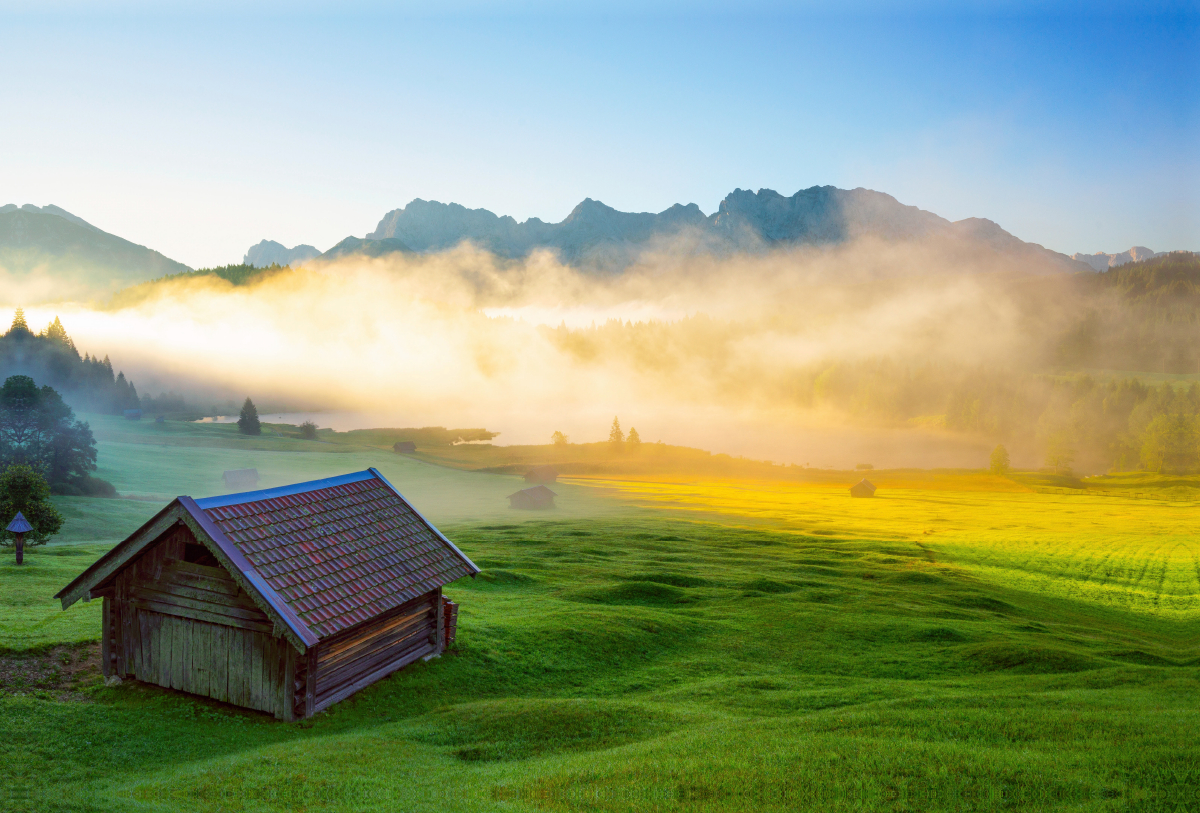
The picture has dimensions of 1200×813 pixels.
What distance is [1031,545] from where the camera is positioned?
6669cm

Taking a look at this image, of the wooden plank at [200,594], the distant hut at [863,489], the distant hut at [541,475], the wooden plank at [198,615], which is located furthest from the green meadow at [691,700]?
the distant hut at [863,489]

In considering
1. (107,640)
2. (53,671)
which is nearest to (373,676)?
(107,640)

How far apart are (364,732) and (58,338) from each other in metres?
193

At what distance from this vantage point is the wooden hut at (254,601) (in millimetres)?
17734

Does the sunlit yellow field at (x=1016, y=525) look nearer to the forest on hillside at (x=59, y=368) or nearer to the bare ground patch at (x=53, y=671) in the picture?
the bare ground patch at (x=53, y=671)

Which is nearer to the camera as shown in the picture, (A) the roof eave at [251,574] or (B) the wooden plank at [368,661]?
(A) the roof eave at [251,574]

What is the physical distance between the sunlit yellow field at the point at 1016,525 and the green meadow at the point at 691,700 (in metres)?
0.84

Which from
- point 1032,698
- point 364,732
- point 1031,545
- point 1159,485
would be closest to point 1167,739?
point 1032,698

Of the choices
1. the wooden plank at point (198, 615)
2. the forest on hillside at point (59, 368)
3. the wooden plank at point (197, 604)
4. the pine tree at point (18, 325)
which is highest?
the pine tree at point (18, 325)

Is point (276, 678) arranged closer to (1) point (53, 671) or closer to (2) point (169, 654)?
(2) point (169, 654)

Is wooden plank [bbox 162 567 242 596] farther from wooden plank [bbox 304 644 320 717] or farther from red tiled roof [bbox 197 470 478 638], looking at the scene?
wooden plank [bbox 304 644 320 717]

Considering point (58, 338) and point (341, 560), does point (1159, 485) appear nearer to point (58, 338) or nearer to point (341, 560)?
point (341, 560)

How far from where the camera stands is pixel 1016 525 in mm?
80125

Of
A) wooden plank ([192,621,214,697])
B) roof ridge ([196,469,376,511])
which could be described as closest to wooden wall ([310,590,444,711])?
wooden plank ([192,621,214,697])
